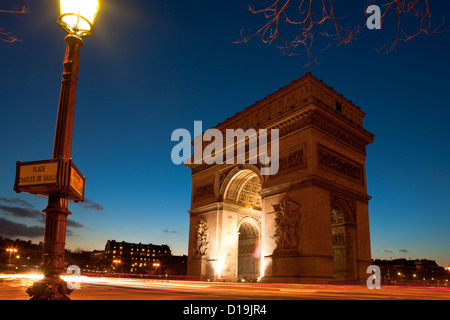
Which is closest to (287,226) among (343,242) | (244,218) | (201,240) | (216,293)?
(343,242)

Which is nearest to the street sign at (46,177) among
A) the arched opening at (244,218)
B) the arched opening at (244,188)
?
the arched opening at (244,218)

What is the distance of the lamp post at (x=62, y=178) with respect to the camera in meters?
4.67

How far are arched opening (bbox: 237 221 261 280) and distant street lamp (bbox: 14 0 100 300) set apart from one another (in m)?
27.7

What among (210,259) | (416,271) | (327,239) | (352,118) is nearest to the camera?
(327,239)

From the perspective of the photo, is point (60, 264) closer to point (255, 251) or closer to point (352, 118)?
point (352, 118)

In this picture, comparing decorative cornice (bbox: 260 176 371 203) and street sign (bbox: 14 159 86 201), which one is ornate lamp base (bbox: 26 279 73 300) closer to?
street sign (bbox: 14 159 86 201)

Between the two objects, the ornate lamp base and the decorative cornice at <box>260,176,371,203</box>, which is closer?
the ornate lamp base

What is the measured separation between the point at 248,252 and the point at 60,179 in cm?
2929

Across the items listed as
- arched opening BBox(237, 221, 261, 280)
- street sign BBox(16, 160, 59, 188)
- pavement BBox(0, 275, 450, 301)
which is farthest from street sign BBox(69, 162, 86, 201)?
arched opening BBox(237, 221, 261, 280)

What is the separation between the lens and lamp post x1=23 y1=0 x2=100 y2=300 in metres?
4.67
